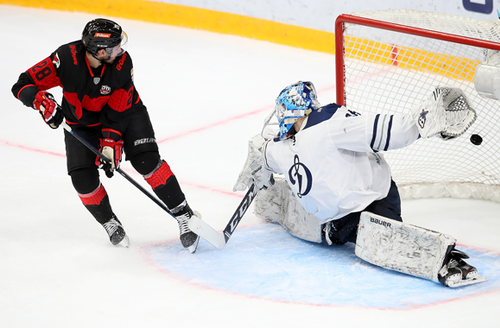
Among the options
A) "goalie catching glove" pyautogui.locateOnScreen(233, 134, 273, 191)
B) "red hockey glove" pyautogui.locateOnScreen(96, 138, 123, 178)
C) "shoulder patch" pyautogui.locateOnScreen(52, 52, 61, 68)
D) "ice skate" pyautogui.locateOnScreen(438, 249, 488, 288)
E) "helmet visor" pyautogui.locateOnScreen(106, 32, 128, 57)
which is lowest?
"ice skate" pyautogui.locateOnScreen(438, 249, 488, 288)

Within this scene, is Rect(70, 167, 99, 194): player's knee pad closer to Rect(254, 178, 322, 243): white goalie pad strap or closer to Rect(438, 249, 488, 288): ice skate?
Rect(254, 178, 322, 243): white goalie pad strap

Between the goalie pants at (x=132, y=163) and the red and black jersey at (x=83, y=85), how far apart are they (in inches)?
2.2

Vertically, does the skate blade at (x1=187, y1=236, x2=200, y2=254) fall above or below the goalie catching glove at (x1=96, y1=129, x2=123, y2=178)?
below

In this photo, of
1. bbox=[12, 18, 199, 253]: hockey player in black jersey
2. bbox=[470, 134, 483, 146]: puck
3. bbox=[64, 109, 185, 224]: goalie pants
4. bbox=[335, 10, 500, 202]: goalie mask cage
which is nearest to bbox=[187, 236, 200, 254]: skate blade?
bbox=[12, 18, 199, 253]: hockey player in black jersey

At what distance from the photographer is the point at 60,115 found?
2506mm

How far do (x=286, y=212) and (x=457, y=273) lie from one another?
90 centimetres

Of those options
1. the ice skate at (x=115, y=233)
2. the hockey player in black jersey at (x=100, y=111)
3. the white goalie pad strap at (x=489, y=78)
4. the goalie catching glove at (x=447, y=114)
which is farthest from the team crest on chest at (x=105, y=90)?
the white goalie pad strap at (x=489, y=78)

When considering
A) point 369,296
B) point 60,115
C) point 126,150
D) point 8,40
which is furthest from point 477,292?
point 8,40

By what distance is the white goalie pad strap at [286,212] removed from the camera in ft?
9.03

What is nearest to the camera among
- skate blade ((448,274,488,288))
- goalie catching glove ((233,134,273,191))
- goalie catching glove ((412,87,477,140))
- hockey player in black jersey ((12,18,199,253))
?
goalie catching glove ((412,87,477,140))

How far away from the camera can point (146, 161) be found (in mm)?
2701

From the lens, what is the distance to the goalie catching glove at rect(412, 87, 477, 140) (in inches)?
82.5

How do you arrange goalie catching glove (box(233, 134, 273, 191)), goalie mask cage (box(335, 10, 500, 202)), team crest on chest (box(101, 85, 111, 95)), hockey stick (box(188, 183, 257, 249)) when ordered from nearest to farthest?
team crest on chest (box(101, 85, 111, 95)) < hockey stick (box(188, 183, 257, 249)) < goalie catching glove (box(233, 134, 273, 191)) < goalie mask cage (box(335, 10, 500, 202))

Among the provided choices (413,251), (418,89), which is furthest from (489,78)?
(418,89)
